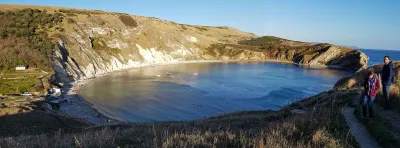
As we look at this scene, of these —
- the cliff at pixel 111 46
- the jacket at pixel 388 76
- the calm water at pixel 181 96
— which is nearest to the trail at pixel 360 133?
the jacket at pixel 388 76

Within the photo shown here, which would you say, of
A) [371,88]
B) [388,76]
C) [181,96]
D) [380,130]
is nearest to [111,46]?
[181,96]

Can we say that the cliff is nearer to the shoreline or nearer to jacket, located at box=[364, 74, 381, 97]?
the shoreline

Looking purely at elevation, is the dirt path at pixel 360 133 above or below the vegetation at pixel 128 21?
below

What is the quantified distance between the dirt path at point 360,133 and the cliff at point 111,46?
52.4 m

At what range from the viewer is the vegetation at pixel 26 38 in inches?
2366

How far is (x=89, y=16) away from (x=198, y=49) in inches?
1801

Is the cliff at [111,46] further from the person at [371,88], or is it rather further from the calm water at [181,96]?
the person at [371,88]

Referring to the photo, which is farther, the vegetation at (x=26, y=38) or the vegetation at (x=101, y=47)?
the vegetation at (x=101, y=47)

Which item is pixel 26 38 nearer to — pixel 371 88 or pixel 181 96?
pixel 181 96

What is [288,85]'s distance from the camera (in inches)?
2517

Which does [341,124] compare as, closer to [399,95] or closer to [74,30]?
[399,95]

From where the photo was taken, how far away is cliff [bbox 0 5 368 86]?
69.2 metres

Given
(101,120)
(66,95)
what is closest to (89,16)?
(66,95)

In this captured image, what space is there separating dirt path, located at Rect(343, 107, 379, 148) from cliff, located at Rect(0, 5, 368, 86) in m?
52.4
